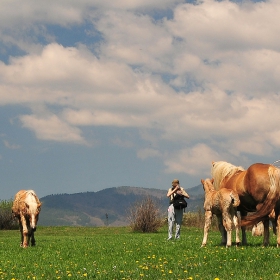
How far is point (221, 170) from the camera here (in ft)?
66.3

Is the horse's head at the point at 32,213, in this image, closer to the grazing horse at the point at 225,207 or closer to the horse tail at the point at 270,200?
the grazing horse at the point at 225,207

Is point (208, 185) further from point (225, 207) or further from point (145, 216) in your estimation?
point (145, 216)

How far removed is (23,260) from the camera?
15.8 m

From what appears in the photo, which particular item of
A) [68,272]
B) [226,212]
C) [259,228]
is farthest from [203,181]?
[259,228]

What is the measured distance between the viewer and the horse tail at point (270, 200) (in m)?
17.3

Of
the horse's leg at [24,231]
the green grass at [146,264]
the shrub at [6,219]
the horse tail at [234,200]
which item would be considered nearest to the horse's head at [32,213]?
the horse's leg at [24,231]

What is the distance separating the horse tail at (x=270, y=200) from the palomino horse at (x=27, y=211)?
7.70m

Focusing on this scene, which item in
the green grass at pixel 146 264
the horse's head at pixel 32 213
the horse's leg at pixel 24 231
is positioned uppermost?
the horse's head at pixel 32 213

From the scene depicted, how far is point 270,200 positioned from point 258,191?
22.9 inches

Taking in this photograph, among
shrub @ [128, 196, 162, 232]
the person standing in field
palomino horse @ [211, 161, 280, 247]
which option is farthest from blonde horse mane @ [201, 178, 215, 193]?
shrub @ [128, 196, 162, 232]

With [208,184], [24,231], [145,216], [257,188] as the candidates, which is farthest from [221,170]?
[145,216]

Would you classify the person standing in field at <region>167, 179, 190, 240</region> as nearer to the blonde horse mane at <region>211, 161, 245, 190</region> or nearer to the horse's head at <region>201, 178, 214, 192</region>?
the blonde horse mane at <region>211, 161, 245, 190</region>

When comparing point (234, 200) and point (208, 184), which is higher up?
point (208, 184)

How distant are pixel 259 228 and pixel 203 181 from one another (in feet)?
42.1
